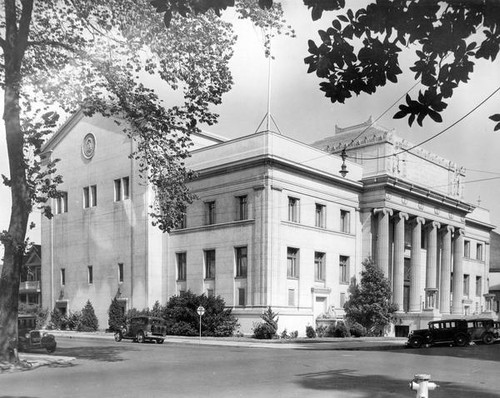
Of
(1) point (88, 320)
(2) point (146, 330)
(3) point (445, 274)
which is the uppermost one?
(3) point (445, 274)

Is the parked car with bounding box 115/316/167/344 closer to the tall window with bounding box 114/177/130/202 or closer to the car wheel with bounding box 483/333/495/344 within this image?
the tall window with bounding box 114/177/130/202

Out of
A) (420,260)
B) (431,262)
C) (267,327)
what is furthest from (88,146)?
(431,262)

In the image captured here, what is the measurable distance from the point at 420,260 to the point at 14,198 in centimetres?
4094

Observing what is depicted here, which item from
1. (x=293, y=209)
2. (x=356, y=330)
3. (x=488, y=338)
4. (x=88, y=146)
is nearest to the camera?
(x=488, y=338)

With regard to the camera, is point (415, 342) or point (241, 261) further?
point (241, 261)

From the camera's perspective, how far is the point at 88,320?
1972 inches

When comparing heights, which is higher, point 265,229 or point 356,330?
point 265,229

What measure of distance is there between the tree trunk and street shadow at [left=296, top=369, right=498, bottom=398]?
30.8ft

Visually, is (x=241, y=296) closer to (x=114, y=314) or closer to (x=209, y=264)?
(x=209, y=264)

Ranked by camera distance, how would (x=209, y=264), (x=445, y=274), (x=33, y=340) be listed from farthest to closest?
(x=445, y=274) < (x=209, y=264) < (x=33, y=340)

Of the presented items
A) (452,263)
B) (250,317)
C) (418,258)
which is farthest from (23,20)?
(452,263)

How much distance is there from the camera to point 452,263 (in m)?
58.3

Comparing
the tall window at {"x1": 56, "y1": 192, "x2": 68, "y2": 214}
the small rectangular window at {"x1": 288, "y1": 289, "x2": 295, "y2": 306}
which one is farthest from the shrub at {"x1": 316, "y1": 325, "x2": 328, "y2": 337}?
the tall window at {"x1": 56, "y1": 192, "x2": 68, "y2": 214}

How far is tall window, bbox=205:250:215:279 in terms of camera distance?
43.8m
